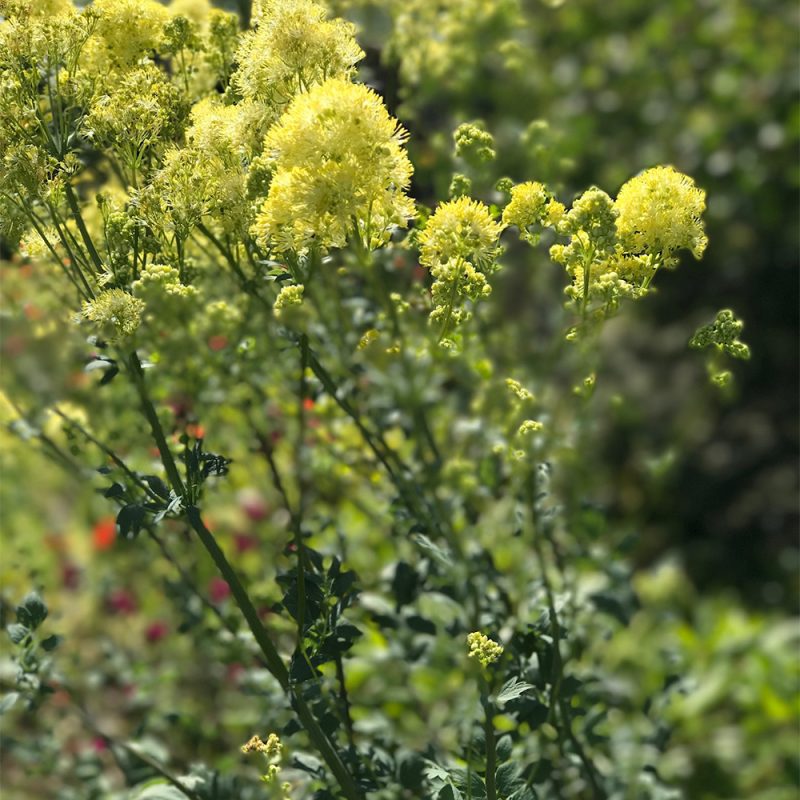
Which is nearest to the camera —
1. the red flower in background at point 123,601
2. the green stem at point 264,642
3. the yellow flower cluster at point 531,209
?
the green stem at point 264,642

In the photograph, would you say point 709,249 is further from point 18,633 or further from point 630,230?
point 18,633

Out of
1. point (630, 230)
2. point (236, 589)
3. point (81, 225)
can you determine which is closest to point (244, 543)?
point (236, 589)

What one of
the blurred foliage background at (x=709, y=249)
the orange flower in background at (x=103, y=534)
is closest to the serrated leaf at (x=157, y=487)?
the orange flower in background at (x=103, y=534)

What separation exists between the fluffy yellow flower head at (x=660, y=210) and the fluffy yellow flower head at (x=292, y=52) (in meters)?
0.45

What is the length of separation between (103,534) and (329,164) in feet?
8.45

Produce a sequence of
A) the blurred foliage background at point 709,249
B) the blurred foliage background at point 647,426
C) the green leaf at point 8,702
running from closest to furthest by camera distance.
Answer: the green leaf at point 8,702, the blurred foliage background at point 647,426, the blurred foliage background at point 709,249

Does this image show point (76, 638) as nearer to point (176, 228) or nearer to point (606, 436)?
point (606, 436)

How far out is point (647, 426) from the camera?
4398 millimetres

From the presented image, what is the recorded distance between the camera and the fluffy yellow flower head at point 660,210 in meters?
1.53

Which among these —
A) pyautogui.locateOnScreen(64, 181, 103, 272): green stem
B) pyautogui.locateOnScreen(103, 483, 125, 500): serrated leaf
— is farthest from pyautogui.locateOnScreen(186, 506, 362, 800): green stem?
pyautogui.locateOnScreen(64, 181, 103, 272): green stem

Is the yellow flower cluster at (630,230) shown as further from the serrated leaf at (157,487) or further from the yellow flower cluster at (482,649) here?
the serrated leaf at (157,487)

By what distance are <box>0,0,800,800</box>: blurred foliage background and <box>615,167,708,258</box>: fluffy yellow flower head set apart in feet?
2.33

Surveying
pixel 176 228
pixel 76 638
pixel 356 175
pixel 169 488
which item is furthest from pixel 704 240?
pixel 76 638

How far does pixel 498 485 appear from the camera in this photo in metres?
2.25
